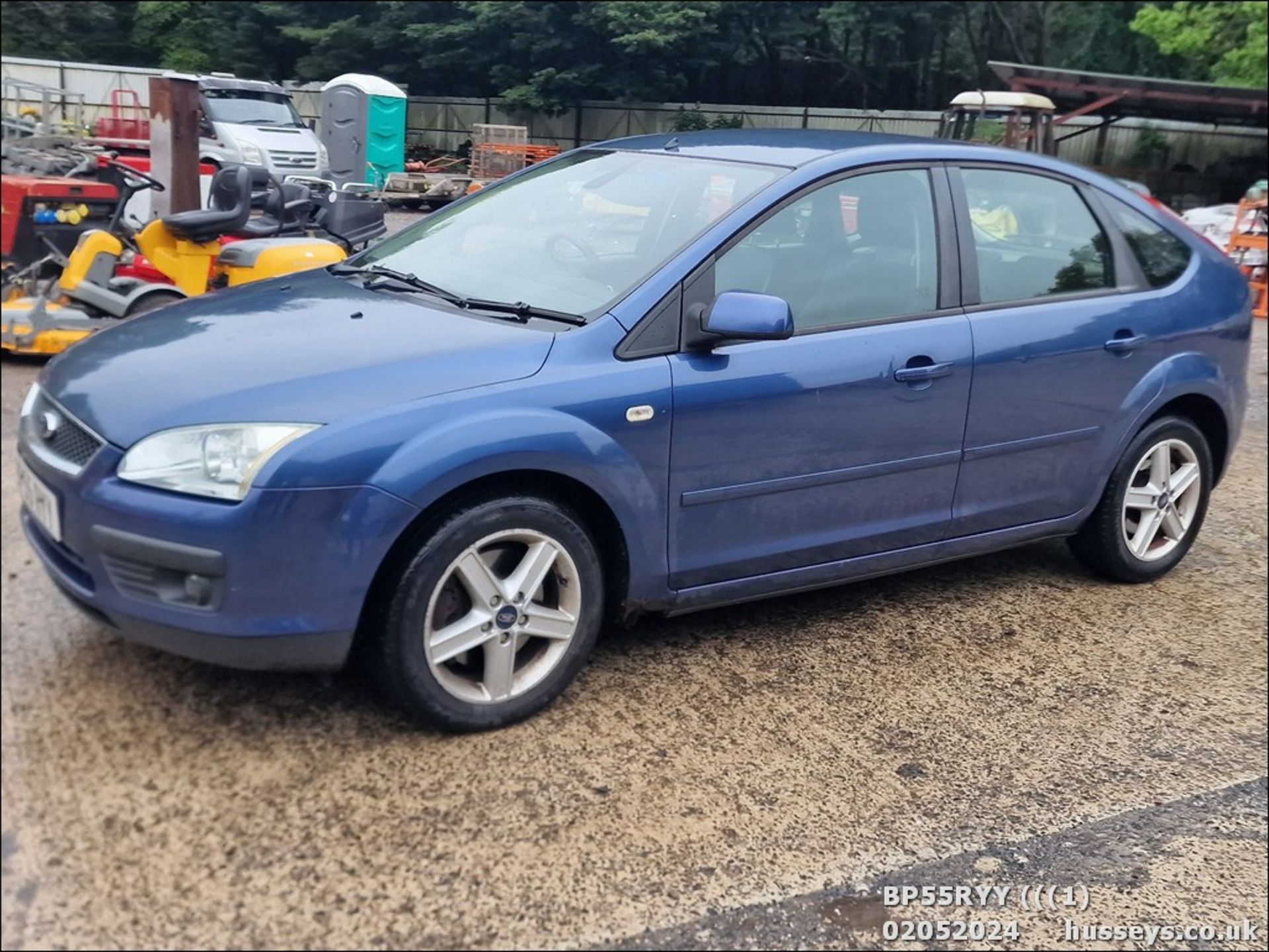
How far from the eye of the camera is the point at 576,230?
3814 mm

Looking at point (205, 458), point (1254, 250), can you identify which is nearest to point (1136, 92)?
point (1254, 250)

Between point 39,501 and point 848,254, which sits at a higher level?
point 848,254

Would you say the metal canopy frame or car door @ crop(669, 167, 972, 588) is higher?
the metal canopy frame

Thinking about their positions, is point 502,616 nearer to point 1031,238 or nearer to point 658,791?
point 658,791

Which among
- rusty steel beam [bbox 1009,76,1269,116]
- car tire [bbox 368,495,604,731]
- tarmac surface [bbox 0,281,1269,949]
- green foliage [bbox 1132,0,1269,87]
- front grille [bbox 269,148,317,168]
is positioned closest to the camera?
tarmac surface [bbox 0,281,1269,949]

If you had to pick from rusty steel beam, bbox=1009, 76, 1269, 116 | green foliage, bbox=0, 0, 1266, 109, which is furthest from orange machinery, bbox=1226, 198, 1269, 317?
green foliage, bbox=0, 0, 1266, 109

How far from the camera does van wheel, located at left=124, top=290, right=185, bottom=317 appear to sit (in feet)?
13.5

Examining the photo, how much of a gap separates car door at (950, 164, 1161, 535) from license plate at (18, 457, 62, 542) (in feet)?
9.20

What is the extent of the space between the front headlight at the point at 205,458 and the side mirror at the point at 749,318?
4.07 ft

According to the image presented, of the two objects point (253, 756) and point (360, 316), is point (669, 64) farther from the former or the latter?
point (253, 756)

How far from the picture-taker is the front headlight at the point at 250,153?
3.92 meters

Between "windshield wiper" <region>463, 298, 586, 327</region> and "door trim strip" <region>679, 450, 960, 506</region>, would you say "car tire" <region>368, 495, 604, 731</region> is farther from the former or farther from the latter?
"windshield wiper" <region>463, 298, 586, 327</region>

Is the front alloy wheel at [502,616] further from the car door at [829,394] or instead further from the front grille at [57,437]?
the front grille at [57,437]

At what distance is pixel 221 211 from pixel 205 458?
6.43ft
